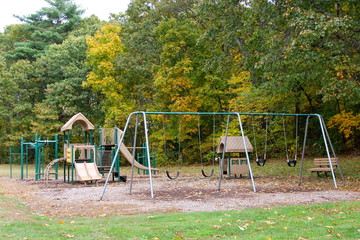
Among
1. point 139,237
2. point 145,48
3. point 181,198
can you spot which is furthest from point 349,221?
point 145,48

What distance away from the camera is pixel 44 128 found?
3103cm

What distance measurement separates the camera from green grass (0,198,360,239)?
18.7 ft

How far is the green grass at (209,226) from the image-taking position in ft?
18.7

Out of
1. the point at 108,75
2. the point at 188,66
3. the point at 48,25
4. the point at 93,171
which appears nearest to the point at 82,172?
the point at 93,171

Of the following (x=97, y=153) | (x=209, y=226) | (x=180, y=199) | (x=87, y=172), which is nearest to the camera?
(x=209, y=226)

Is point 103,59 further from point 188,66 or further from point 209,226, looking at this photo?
point 209,226

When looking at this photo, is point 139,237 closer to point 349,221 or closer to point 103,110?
point 349,221

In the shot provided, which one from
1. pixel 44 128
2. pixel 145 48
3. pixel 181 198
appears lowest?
pixel 181 198

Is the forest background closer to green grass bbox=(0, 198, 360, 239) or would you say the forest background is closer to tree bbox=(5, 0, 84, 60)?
tree bbox=(5, 0, 84, 60)

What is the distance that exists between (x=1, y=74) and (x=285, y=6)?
85.9ft

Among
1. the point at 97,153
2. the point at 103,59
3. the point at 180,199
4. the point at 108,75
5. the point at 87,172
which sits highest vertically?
the point at 103,59

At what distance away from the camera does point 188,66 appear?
25062 millimetres

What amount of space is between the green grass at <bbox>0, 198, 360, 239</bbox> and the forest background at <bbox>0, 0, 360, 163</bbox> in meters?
6.61

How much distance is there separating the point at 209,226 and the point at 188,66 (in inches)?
763
